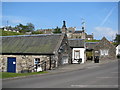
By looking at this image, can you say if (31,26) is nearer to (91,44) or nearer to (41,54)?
(91,44)

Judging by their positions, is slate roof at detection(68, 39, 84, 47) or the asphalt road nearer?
the asphalt road

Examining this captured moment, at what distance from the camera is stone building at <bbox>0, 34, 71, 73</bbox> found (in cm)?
2392

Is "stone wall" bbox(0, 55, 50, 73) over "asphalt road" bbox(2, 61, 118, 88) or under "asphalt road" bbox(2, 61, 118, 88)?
over

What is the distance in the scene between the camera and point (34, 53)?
24.6 meters

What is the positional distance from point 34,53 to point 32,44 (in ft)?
8.85

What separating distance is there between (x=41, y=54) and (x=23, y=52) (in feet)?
8.88

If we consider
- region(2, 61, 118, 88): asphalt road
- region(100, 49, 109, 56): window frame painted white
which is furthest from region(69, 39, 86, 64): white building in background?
region(2, 61, 118, 88): asphalt road

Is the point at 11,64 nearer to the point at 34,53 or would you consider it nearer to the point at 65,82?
the point at 34,53

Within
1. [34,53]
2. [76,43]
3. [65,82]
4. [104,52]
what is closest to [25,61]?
[34,53]

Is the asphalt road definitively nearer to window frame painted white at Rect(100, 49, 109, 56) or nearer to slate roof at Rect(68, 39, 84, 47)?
slate roof at Rect(68, 39, 84, 47)

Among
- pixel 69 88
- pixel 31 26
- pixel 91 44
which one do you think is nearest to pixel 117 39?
pixel 31 26

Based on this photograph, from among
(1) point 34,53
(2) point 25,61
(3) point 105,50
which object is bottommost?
(2) point 25,61

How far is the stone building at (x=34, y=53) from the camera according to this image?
23.9 metres

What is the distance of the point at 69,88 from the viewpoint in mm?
11234
